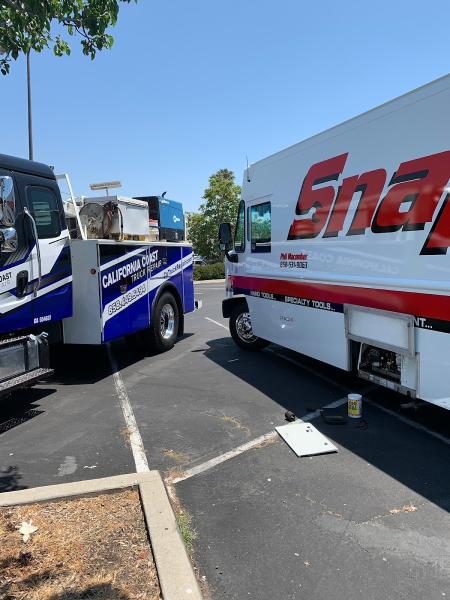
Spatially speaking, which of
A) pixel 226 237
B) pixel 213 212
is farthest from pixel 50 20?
pixel 213 212

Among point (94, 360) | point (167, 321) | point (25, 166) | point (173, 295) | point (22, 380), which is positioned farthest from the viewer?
point (173, 295)

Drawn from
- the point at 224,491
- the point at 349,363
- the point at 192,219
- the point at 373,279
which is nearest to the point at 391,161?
the point at 373,279

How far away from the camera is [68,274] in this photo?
6746mm

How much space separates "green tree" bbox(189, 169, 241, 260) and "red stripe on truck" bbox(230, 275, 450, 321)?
29.9m

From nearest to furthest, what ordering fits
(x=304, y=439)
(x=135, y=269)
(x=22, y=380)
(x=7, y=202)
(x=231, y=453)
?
1. (x=231, y=453)
2. (x=304, y=439)
3. (x=7, y=202)
4. (x=22, y=380)
5. (x=135, y=269)

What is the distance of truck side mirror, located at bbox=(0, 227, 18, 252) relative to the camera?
17.6ft

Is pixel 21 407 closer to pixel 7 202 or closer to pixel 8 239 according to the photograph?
pixel 8 239

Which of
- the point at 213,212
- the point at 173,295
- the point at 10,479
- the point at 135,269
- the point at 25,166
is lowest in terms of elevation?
the point at 10,479

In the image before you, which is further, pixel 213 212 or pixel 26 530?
pixel 213 212

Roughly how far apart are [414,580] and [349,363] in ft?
10.3

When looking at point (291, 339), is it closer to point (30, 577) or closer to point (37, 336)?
point (37, 336)

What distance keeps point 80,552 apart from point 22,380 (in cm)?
301

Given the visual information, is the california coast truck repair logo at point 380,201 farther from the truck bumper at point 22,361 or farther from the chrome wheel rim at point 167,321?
the truck bumper at point 22,361

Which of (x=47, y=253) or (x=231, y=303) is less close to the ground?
(x=47, y=253)
